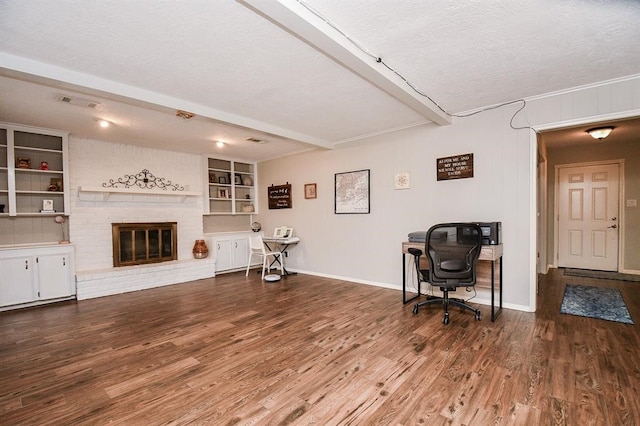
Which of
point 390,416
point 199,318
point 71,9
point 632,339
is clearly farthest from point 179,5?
point 632,339

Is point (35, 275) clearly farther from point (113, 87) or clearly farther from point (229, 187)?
point (229, 187)

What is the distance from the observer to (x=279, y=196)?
6387 mm

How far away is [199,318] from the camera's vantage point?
3463mm

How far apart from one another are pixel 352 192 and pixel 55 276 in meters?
4.51

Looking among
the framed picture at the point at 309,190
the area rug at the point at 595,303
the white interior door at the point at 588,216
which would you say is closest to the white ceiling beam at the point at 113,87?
the framed picture at the point at 309,190

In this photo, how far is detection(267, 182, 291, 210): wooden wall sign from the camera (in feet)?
20.4

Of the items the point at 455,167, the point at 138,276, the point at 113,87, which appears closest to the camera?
the point at 113,87

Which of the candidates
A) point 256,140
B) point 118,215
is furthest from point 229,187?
point 118,215

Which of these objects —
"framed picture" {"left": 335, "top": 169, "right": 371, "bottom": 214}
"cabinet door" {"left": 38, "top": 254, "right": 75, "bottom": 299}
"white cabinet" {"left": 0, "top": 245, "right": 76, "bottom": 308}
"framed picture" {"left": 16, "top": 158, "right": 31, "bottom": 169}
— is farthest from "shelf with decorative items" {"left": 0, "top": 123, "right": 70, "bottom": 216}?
"framed picture" {"left": 335, "top": 169, "right": 371, "bottom": 214}

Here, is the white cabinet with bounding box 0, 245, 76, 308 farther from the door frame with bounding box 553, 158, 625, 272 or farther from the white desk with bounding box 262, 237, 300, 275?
the door frame with bounding box 553, 158, 625, 272

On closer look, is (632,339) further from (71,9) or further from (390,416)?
(71,9)

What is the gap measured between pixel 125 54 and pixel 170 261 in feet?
13.1

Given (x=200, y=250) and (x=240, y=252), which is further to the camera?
(x=240, y=252)

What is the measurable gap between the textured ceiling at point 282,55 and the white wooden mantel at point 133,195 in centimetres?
124
